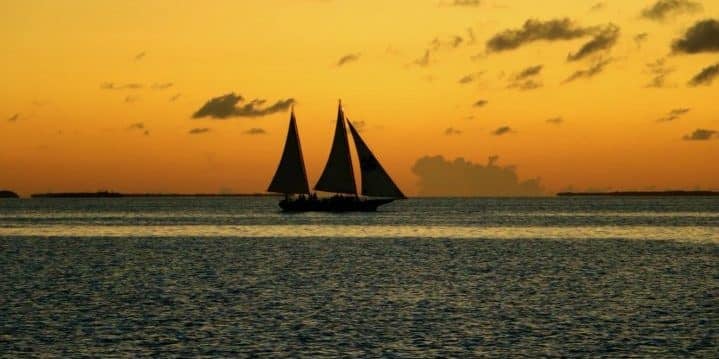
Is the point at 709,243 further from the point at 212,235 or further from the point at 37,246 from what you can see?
the point at 37,246

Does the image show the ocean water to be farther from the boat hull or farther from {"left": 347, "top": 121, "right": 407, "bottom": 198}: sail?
the boat hull

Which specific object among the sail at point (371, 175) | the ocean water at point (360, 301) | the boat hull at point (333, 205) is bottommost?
the ocean water at point (360, 301)

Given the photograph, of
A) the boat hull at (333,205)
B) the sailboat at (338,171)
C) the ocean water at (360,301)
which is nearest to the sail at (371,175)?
the sailboat at (338,171)

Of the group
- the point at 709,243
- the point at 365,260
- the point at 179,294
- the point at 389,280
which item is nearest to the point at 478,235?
the point at 709,243

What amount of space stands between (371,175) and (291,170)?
12.2 m

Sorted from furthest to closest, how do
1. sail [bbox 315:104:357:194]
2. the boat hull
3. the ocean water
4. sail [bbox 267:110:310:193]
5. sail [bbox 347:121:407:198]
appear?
the boat hull
sail [bbox 267:110:310:193]
sail [bbox 347:121:407:198]
sail [bbox 315:104:357:194]
the ocean water

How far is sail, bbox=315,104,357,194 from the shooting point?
133 meters

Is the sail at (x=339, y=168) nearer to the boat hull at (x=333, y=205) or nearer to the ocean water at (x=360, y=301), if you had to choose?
the boat hull at (x=333, y=205)

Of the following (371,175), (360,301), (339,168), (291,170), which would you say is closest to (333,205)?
(291,170)

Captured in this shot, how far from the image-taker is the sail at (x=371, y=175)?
136000mm

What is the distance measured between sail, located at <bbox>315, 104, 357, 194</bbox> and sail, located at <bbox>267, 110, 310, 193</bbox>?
20.4 ft

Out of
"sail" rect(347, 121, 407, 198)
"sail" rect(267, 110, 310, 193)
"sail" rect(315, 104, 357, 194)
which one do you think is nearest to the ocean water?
"sail" rect(315, 104, 357, 194)

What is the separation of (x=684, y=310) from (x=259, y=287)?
22471 mm

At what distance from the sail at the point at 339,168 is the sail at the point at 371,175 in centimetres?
198
